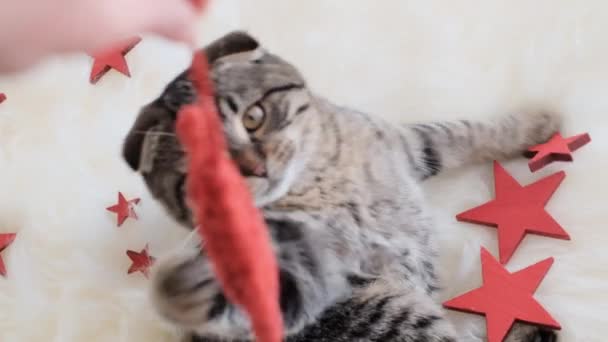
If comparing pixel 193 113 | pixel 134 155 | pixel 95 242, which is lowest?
pixel 95 242

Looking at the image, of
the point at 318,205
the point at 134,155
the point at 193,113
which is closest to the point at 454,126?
the point at 318,205

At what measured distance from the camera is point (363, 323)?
0.65 m

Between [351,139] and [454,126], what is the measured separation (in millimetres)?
127

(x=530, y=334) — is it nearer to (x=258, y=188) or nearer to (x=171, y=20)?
(x=258, y=188)

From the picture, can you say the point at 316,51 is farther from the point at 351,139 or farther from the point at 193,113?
the point at 193,113

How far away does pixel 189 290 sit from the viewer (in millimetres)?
600

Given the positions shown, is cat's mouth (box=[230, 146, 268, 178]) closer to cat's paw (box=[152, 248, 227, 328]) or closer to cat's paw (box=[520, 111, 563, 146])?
cat's paw (box=[152, 248, 227, 328])

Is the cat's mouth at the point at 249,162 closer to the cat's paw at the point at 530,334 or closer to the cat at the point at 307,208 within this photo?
the cat at the point at 307,208

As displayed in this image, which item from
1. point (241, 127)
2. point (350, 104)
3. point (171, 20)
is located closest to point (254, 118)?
point (241, 127)

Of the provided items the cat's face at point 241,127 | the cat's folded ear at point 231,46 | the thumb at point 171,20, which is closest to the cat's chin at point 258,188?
the cat's face at point 241,127

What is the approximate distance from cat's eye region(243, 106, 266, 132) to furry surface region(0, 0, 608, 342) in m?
0.11

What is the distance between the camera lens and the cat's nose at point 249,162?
2.02 feet

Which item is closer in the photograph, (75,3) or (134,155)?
(75,3)

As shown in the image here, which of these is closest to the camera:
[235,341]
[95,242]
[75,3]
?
[75,3]
